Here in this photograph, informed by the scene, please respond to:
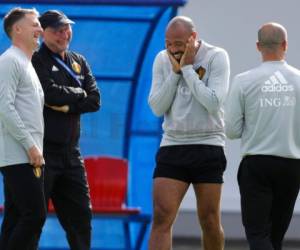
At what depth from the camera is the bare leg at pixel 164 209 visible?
6.54 m

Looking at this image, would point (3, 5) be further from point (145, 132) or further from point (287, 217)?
point (287, 217)

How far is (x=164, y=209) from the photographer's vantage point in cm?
654

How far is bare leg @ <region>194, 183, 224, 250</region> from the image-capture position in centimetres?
663

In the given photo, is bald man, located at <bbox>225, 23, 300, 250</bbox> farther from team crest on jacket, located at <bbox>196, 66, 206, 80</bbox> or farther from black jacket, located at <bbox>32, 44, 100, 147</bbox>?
black jacket, located at <bbox>32, 44, 100, 147</bbox>

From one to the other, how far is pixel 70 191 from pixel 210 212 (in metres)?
0.87

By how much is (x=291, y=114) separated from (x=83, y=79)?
1.41 m

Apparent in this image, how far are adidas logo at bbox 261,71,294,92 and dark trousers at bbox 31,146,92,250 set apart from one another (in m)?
1.29

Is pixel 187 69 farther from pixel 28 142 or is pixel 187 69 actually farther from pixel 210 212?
pixel 28 142

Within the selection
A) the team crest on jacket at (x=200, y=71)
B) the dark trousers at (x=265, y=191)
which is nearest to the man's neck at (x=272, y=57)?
the team crest on jacket at (x=200, y=71)

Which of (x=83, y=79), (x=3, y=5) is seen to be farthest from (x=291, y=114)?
(x=3, y=5)

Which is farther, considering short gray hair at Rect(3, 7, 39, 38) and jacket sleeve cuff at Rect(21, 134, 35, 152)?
short gray hair at Rect(3, 7, 39, 38)

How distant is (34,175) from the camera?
20.9 ft

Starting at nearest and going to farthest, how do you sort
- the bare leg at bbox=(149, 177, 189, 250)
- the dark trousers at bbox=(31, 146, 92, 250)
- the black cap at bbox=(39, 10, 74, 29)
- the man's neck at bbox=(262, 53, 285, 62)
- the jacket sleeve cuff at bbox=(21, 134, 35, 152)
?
the jacket sleeve cuff at bbox=(21, 134, 35, 152) → the man's neck at bbox=(262, 53, 285, 62) → the bare leg at bbox=(149, 177, 189, 250) → the dark trousers at bbox=(31, 146, 92, 250) → the black cap at bbox=(39, 10, 74, 29)

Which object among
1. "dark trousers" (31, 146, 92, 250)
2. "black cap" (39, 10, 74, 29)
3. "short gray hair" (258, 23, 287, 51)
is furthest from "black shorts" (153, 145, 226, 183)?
"black cap" (39, 10, 74, 29)
